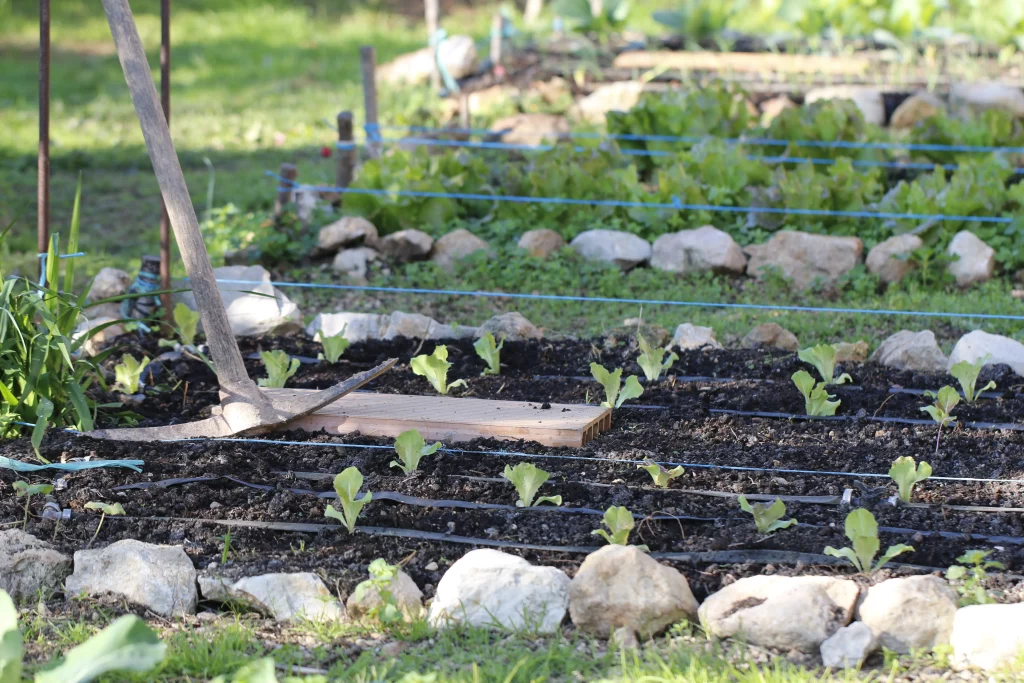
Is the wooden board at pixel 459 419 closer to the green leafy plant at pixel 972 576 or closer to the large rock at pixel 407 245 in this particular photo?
the green leafy plant at pixel 972 576

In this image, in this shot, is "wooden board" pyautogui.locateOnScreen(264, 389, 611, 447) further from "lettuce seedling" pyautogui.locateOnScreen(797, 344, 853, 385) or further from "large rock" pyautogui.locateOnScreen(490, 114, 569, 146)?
"large rock" pyautogui.locateOnScreen(490, 114, 569, 146)

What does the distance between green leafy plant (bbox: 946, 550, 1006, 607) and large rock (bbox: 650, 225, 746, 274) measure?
2821mm

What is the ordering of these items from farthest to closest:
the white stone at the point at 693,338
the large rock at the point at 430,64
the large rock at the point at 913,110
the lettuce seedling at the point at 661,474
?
the large rock at the point at 430,64
the large rock at the point at 913,110
the white stone at the point at 693,338
the lettuce seedling at the point at 661,474

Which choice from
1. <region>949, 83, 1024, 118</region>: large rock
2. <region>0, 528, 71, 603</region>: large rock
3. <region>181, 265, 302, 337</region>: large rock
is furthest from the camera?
<region>949, 83, 1024, 118</region>: large rock

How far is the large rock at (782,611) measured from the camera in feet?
7.84

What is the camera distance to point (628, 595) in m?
2.44

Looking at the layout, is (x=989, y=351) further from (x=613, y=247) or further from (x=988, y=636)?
(x=613, y=247)

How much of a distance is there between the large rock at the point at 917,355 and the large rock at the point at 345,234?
8.83ft

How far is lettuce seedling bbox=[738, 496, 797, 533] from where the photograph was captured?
106 inches

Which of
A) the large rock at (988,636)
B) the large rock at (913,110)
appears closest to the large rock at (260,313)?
the large rock at (988,636)

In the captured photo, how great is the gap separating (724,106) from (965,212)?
1875 millimetres

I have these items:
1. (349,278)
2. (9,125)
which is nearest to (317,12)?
(9,125)

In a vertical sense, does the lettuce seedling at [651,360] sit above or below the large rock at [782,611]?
above

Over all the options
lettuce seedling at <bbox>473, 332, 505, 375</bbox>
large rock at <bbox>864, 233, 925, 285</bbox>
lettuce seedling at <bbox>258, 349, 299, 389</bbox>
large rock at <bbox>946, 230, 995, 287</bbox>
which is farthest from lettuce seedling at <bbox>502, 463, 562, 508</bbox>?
large rock at <bbox>946, 230, 995, 287</bbox>
